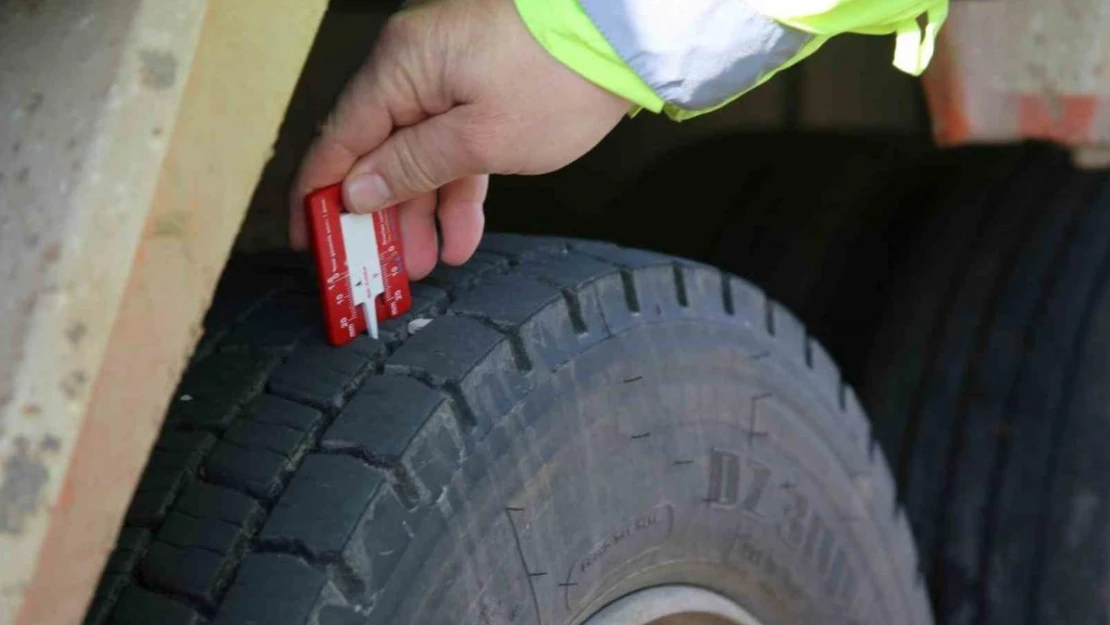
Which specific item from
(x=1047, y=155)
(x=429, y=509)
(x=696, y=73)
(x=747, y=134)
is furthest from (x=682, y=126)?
(x=429, y=509)

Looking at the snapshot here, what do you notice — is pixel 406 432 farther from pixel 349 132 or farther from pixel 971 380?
pixel 971 380

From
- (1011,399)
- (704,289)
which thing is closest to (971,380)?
(1011,399)

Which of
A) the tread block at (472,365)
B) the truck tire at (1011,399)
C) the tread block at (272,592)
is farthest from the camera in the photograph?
the truck tire at (1011,399)

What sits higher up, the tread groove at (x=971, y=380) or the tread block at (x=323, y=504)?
the tread block at (x=323, y=504)

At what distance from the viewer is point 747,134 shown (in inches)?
91.2

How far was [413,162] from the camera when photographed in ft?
2.87

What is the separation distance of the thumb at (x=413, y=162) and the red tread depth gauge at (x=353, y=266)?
0.7 inches

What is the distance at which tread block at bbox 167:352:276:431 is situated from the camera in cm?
84

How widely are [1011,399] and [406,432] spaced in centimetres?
109

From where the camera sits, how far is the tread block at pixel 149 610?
2.42 ft

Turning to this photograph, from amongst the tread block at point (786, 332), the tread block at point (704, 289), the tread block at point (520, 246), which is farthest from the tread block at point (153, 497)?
the tread block at point (786, 332)

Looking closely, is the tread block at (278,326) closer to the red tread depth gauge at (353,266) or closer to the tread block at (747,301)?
the red tread depth gauge at (353,266)

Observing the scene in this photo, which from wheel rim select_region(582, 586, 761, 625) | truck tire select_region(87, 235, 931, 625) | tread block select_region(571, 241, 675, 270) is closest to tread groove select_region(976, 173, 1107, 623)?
truck tire select_region(87, 235, 931, 625)

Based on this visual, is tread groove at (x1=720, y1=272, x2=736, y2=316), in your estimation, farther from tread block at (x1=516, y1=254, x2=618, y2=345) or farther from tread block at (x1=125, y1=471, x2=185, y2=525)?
tread block at (x1=125, y1=471, x2=185, y2=525)
